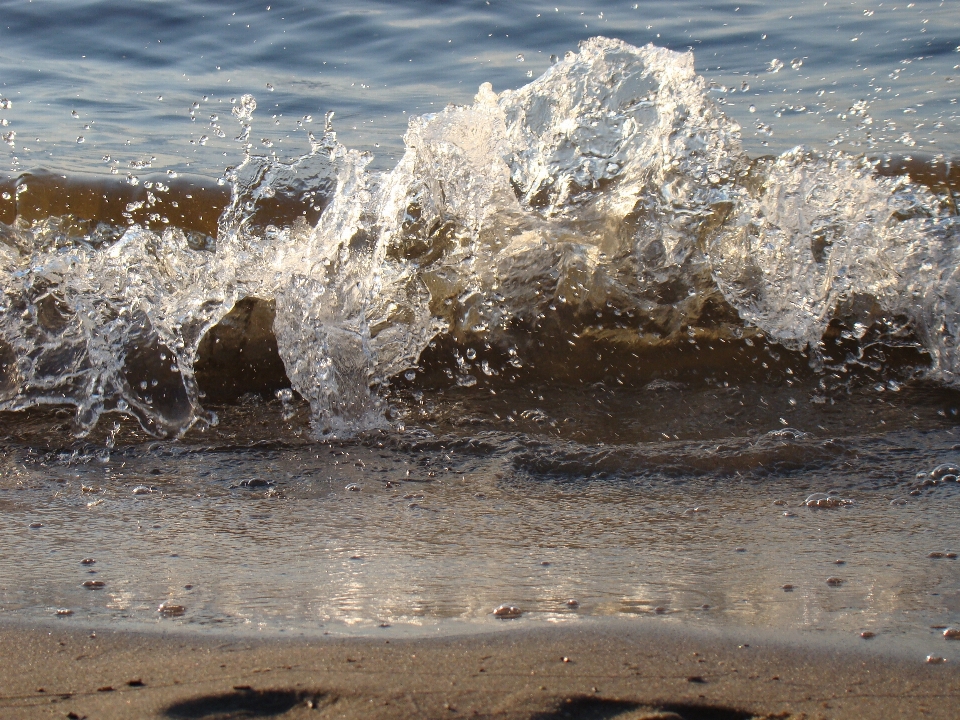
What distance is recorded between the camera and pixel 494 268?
333 centimetres

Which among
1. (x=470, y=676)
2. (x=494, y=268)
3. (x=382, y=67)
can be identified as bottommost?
(x=470, y=676)

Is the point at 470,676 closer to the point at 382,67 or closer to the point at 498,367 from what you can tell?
the point at 498,367

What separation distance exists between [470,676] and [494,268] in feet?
7.22

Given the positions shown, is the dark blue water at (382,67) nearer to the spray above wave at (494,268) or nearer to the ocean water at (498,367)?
the ocean water at (498,367)

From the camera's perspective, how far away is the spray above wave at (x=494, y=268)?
2867 mm

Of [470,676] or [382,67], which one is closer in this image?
[470,676]

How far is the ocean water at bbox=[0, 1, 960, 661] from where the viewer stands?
1638 mm

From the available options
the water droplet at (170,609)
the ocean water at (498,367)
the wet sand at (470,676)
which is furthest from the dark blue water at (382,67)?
the wet sand at (470,676)

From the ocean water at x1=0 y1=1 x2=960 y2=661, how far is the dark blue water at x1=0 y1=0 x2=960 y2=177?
70 millimetres

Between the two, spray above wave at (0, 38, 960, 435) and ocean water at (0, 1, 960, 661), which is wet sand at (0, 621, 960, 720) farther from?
spray above wave at (0, 38, 960, 435)

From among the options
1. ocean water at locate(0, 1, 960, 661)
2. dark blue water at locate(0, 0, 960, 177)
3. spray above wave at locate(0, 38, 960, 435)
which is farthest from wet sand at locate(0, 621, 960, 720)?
dark blue water at locate(0, 0, 960, 177)

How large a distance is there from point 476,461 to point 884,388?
126 cm

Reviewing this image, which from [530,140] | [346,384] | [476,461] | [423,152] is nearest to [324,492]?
[476,461]

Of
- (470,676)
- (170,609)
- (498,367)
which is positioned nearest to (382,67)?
(498,367)
